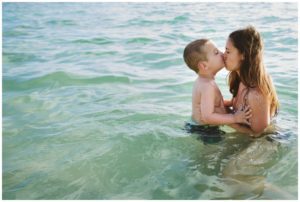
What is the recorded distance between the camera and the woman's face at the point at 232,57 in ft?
13.8

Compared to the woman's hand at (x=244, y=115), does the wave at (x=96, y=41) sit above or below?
below

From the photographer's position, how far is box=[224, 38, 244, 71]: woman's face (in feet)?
13.8

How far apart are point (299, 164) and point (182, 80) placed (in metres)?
3.33

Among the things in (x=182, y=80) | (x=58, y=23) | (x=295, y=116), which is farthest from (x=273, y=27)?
(x=58, y=23)

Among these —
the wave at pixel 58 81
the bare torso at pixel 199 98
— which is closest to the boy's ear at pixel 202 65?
the bare torso at pixel 199 98

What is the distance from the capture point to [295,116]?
548 cm

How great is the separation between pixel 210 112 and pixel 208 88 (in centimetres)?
24

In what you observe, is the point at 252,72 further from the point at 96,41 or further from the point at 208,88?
the point at 96,41

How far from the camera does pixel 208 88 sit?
4.31m

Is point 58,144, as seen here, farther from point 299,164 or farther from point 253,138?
point 299,164

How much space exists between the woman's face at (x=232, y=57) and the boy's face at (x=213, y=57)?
0.08 metres

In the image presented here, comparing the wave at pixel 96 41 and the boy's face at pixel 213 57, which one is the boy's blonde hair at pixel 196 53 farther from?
the wave at pixel 96 41

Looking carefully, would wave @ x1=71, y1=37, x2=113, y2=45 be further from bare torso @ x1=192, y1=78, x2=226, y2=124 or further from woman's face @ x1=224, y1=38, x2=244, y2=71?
woman's face @ x1=224, y1=38, x2=244, y2=71

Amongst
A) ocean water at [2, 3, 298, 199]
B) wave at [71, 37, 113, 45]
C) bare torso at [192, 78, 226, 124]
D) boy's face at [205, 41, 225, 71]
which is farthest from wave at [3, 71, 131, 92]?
wave at [71, 37, 113, 45]
